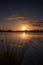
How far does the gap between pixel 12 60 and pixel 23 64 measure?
1155 millimetres

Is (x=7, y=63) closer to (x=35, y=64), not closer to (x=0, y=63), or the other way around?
(x=0, y=63)

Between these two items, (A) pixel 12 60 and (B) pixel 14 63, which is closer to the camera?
(B) pixel 14 63

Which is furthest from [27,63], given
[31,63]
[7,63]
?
[7,63]

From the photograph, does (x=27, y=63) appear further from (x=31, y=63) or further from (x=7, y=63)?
(x=7, y=63)

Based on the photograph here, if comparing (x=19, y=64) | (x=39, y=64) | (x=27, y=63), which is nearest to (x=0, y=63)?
(x=19, y=64)

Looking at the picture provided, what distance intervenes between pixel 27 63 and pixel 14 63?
4.43 feet

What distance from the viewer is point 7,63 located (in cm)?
1034

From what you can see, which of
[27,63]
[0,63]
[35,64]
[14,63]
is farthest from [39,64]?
[0,63]

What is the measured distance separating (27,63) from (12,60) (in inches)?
52.3

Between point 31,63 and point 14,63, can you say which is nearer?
point 14,63

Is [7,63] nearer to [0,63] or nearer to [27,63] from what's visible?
[0,63]

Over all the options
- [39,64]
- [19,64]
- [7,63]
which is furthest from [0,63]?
[39,64]

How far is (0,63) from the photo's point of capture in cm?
1043

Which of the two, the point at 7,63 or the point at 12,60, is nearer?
the point at 7,63
